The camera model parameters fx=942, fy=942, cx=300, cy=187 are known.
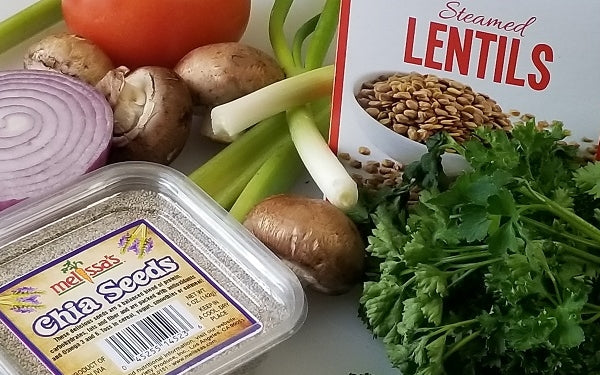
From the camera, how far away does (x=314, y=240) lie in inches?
35.9

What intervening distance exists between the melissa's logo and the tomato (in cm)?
36

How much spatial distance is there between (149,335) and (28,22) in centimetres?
58

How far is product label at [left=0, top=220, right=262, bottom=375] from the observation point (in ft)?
2.63

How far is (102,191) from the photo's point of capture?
969 mm

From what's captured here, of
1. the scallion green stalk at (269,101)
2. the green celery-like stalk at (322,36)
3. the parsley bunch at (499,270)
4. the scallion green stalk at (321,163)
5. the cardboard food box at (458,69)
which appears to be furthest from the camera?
the green celery-like stalk at (322,36)

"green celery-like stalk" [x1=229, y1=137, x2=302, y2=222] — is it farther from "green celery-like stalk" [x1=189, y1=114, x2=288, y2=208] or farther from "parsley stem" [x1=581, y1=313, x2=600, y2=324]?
"parsley stem" [x1=581, y1=313, x2=600, y2=324]

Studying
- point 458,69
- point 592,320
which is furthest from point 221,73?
point 592,320

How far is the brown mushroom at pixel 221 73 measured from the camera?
1088 mm

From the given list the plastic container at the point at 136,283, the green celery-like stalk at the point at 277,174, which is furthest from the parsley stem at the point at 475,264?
the green celery-like stalk at the point at 277,174

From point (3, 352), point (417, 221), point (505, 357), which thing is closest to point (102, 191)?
point (3, 352)

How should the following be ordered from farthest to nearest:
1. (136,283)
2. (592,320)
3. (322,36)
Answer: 1. (322,36)
2. (136,283)
3. (592,320)

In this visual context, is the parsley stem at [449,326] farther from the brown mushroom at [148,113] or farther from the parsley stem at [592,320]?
the brown mushroom at [148,113]

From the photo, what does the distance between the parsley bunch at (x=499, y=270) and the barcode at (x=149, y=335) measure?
0.17 metres

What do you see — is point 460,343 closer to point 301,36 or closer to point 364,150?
point 364,150
